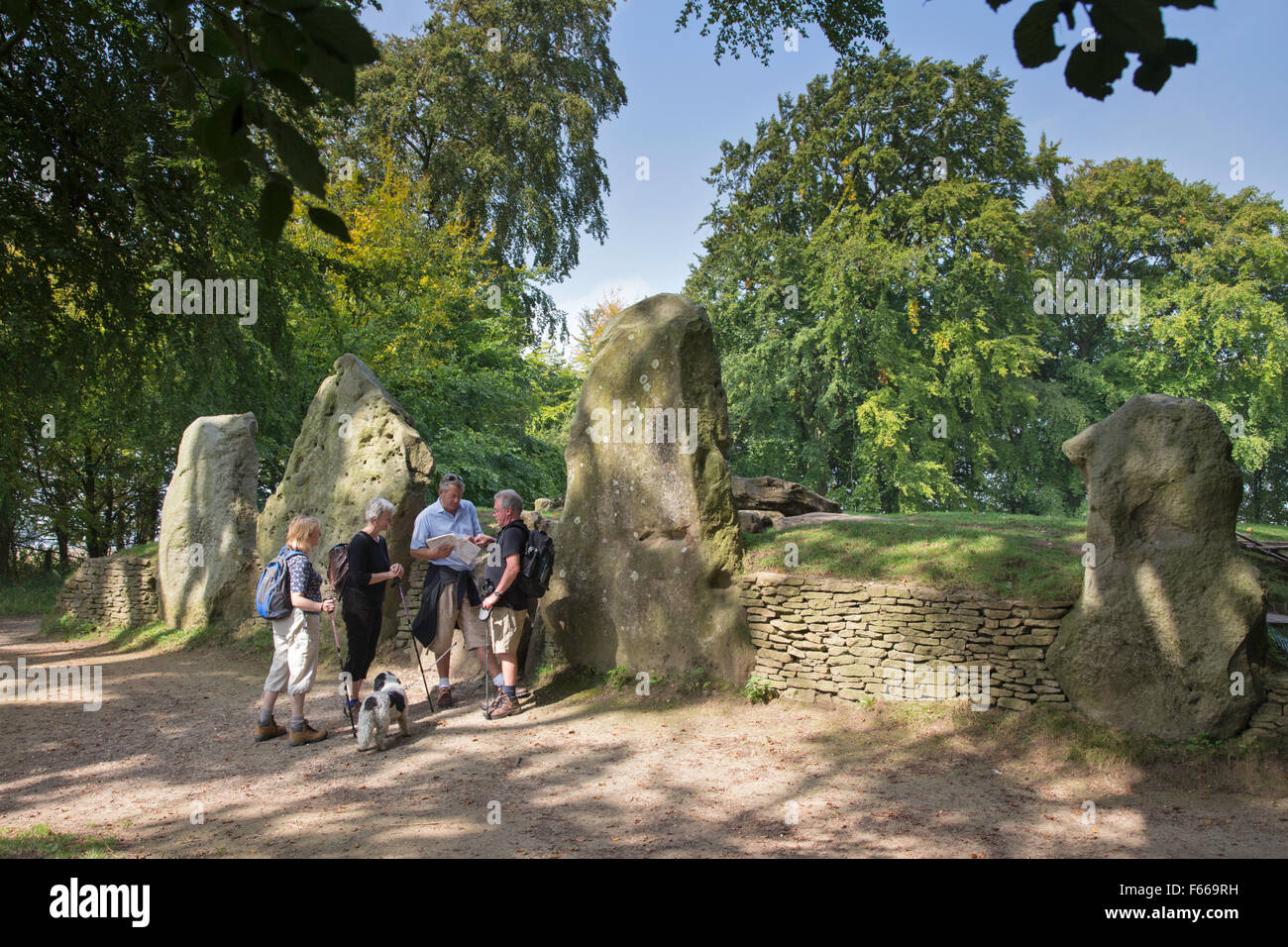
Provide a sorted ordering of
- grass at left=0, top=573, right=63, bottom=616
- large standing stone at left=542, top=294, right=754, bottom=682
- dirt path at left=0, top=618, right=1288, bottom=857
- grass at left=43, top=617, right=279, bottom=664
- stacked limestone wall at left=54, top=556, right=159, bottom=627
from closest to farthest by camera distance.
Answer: dirt path at left=0, top=618, right=1288, bottom=857
large standing stone at left=542, top=294, right=754, bottom=682
grass at left=43, top=617, right=279, bottom=664
stacked limestone wall at left=54, top=556, right=159, bottom=627
grass at left=0, top=573, right=63, bottom=616

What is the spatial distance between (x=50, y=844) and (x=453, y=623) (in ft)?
12.4

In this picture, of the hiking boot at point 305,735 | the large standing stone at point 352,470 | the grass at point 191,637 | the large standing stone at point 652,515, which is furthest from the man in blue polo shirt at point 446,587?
the grass at point 191,637

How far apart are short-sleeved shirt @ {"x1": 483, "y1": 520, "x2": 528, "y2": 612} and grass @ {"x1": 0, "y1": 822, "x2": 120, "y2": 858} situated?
139 inches

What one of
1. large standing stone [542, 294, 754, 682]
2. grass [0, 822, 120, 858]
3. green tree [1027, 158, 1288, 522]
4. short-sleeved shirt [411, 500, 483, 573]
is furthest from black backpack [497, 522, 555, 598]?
green tree [1027, 158, 1288, 522]

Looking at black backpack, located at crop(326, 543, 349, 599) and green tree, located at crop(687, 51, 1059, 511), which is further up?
green tree, located at crop(687, 51, 1059, 511)

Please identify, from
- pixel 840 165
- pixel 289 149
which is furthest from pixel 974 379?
pixel 289 149

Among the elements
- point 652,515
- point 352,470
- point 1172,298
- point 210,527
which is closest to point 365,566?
point 652,515

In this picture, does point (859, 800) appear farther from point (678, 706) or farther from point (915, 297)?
point (915, 297)

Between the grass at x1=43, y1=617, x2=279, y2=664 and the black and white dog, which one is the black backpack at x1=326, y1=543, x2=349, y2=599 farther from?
the grass at x1=43, y1=617, x2=279, y2=664

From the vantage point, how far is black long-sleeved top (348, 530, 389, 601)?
7.33 m

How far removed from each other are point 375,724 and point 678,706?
104 inches

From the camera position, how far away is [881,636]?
746 cm

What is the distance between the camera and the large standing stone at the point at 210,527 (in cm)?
1244

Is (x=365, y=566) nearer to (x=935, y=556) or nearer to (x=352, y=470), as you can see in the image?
(x=352, y=470)
